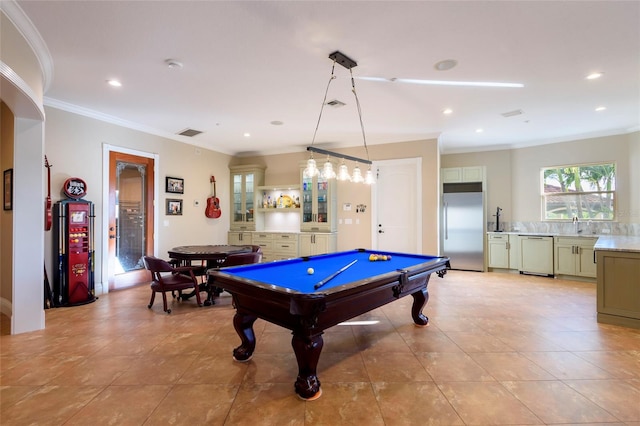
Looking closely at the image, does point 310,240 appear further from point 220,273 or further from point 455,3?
point 455,3

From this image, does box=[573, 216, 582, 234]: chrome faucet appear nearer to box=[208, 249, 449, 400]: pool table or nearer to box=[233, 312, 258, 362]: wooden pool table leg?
box=[208, 249, 449, 400]: pool table

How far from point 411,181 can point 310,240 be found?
2397 mm

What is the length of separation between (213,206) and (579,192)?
757cm

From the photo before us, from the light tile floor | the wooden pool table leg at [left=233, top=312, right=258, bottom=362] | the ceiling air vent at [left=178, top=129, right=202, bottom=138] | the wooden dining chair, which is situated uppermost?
the ceiling air vent at [left=178, top=129, right=202, bottom=138]

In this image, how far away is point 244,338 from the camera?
2.59m

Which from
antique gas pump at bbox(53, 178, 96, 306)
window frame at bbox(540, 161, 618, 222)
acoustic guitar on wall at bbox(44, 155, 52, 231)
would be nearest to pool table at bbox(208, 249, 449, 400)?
antique gas pump at bbox(53, 178, 96, 306)

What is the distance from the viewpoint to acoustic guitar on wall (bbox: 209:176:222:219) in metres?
6.55

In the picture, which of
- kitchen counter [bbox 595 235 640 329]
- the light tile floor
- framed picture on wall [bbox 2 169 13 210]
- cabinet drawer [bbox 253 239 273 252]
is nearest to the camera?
the light tile floor

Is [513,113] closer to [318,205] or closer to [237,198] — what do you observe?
[318,205]

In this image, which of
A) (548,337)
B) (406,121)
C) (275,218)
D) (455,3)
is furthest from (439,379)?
(275,218)

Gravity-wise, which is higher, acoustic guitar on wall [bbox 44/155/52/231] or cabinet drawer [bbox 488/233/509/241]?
acoustic guitar on wall [bbox 44/155/52/231]

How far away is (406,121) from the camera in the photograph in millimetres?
4930

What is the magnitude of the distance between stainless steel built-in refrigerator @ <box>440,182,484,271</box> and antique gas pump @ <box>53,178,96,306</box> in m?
6.46

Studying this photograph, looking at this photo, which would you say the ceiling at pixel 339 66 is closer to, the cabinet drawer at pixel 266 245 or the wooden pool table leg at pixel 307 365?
the wooden pool table leg at pixel 307 365
